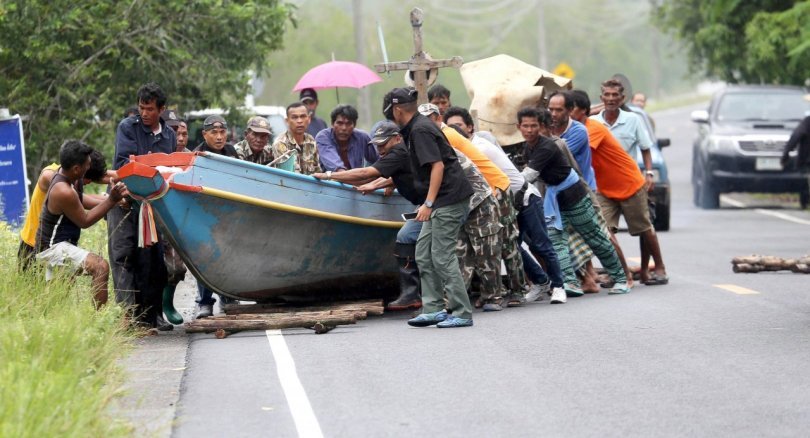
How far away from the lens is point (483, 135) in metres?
13.9

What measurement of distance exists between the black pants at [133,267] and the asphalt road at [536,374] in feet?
2.76

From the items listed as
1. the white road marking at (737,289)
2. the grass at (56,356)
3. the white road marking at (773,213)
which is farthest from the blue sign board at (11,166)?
the white road marking at (773,213)

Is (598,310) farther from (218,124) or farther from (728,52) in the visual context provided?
(728,52)

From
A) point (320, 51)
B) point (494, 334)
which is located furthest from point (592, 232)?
point (320, 51)

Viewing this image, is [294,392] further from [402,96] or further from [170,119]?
[170,119]

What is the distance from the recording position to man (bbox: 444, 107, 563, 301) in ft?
44.6

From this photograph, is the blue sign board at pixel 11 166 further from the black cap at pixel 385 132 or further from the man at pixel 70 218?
the black cap at pixel 385 132

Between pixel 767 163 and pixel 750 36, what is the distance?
4.50 meters

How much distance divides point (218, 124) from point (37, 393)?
5.74 m

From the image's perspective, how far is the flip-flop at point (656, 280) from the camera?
50.5 feet

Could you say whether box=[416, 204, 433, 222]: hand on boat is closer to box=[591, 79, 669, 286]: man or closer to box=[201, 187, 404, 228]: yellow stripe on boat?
box=[201, 187, 404, 228]: yellow stripe on boat

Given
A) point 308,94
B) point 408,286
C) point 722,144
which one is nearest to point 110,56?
point 308,94

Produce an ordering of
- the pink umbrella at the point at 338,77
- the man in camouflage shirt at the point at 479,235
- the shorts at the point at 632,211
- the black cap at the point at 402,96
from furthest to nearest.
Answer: the pink umbrella at the point at 338,77 < the shorts at the point at 632,211 < the man in camouflage shirt at the point at 479,235 < the black cap at the point at 402,96

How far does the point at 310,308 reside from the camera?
13.3 metres
